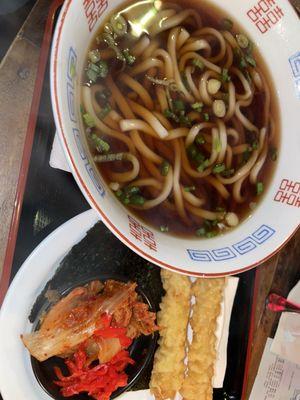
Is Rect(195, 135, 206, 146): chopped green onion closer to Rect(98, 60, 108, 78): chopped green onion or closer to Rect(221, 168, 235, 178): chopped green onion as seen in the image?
Rect(221, 168, 235, 178): chopped green onion

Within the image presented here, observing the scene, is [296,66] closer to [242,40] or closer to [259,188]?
[242,40]

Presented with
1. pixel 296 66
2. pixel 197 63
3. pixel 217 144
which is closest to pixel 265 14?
pixel 296 66

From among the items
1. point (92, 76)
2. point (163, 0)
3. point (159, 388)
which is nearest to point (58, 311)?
point (159, 388)

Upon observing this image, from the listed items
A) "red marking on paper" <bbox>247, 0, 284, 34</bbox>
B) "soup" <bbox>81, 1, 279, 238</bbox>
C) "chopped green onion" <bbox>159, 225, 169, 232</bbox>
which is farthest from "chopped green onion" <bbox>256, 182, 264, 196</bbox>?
"red marking on paper" <bbox>247, 0, 284, 34</bbox>

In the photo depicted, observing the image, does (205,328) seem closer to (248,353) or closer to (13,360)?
(248,353)

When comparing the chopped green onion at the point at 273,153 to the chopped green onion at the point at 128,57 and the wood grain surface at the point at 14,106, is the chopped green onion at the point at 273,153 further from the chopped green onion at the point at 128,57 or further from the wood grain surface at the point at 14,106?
the wood grain surface at the point at 14,106

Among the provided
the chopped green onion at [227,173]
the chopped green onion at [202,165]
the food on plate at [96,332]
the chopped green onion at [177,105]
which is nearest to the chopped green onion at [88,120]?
the chopped green onion at [177,105]
